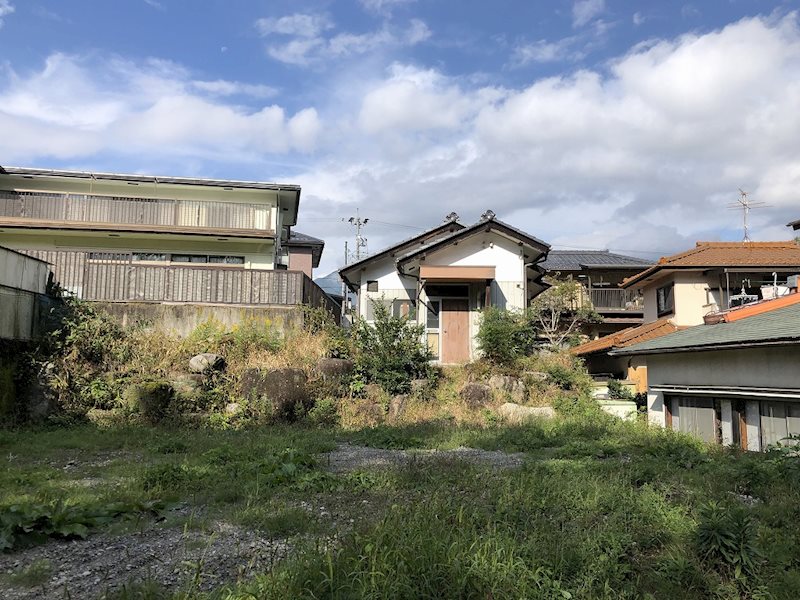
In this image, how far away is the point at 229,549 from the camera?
4090mm

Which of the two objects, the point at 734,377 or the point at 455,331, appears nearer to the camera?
the point at 734,377

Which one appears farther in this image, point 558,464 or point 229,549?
point 558,464

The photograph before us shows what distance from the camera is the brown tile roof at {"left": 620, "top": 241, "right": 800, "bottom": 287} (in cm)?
1678

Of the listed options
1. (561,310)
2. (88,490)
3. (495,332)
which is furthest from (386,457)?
(561,310)

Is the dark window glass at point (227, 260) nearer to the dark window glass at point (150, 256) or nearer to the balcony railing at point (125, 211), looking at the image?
the balcony railing at point (125, 211)

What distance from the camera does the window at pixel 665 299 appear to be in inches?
703

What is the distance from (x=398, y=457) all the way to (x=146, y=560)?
4524 mm

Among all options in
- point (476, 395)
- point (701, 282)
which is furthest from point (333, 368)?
point (701, 282)

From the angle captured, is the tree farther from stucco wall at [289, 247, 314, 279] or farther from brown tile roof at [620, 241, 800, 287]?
stucco wall at [289, 247, 314, 279]

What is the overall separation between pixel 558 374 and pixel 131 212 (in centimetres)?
1418

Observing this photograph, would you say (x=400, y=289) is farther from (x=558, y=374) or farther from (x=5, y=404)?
(x=5, y=404)

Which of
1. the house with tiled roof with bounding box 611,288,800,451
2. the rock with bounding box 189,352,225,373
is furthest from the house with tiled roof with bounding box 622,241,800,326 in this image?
the rock with bounding box 189,352,225,373

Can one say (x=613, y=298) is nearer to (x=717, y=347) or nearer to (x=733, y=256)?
(x=733, y=256)

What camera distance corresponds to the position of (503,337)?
1460cm
